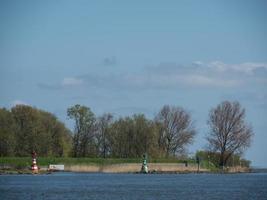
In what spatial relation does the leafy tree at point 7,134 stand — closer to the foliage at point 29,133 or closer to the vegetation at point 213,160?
the foliage at point 29,133

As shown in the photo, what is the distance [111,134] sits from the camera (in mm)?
101375

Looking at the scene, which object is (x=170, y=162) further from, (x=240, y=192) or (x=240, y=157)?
(x=240, y=192)

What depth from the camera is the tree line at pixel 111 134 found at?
92.9m

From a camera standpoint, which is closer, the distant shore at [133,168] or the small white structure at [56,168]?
the small white structure at [56,168]

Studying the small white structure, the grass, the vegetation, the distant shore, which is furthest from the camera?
the vegetation

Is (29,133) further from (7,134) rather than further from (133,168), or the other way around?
(133,168)

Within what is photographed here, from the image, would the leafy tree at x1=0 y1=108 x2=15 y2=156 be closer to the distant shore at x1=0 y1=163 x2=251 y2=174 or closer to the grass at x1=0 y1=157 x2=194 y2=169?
the grass at x1=0 y1=157 x2=194 y2=169

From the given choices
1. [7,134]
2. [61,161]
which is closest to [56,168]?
[61,161]

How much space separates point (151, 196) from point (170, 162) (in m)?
45.8

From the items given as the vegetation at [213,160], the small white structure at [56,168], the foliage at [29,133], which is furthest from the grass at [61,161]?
the foliage at [29,133]

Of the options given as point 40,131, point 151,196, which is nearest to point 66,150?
point 40,131

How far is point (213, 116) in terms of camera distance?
96.8 m

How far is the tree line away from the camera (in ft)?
305

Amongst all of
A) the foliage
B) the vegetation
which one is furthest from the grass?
the foliage
